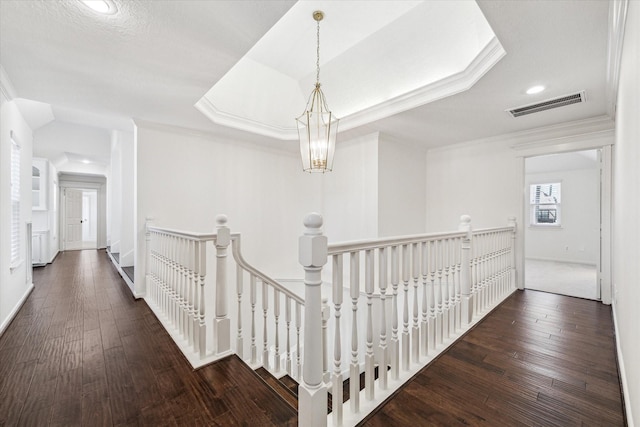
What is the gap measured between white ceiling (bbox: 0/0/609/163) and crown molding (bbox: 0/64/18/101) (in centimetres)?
5

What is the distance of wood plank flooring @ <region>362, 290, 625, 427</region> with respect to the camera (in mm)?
1459

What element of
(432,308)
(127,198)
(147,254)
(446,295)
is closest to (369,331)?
(432,308)

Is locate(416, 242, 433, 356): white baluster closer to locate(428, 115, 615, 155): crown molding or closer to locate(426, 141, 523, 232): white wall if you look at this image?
locate(426, 141, 523, 232): white wall

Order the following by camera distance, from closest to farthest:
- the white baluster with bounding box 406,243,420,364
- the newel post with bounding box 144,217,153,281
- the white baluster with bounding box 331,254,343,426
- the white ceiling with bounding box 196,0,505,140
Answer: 1. the white baluster with bounding box 331,254,343,426
2. the white baluster with bounding box 406,243,420,364
3. the white ceiling with bounding box 196,0,505,140
4. the newel post with bounding box 144,217,153,281

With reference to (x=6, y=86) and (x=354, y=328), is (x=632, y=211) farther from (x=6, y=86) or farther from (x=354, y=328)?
(x=6, y=86)

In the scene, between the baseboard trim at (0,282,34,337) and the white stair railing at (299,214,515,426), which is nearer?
the white stair railing at (299,214,515,426)

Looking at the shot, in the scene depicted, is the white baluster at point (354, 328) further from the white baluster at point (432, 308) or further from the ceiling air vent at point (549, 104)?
the ceiling air vent at point (549, 104)

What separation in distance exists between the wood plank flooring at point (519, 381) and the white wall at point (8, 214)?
3.55 meters

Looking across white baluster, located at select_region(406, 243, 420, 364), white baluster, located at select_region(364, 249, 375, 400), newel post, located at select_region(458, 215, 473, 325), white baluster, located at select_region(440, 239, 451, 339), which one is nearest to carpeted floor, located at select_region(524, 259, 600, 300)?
newel post, located at select_region(458, 215, 473, 325)

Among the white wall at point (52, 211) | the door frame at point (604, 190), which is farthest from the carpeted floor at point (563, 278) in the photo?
the white wall at point (52, 211)

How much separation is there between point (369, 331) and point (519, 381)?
116 centimetres

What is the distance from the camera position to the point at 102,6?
158 centimetres

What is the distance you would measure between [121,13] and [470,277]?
11.2ft

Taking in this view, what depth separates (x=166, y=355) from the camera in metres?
2.08
